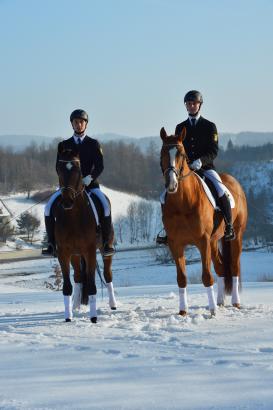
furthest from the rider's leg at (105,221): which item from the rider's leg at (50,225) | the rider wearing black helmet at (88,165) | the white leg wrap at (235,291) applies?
the white leg wrap at (235,291)

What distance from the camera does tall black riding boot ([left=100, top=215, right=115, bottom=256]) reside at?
9.27 meters

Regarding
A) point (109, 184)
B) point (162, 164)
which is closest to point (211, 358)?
point (162, 164)

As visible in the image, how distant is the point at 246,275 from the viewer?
41.6 meters

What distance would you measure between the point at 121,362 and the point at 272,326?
2607 millimetres

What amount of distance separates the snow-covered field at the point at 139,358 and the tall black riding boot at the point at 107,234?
993mm

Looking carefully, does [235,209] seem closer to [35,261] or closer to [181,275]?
[181,275]

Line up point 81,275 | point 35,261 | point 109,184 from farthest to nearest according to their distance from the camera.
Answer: point 109,184
point 35,261
point 81,275

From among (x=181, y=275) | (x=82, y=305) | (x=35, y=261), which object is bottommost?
(x=35, y=261)

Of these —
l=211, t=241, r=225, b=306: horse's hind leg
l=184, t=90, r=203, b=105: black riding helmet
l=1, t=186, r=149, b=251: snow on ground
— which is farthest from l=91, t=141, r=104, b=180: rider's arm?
l=1, t=186, r=149, b=251: snow on ground

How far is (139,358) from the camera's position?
6172 millimetres

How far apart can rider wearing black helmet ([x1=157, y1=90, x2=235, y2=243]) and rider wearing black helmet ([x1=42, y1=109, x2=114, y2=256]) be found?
2.86 feet

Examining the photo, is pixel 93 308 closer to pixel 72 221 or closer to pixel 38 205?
pixel 72 221

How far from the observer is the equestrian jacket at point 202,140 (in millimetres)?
9734

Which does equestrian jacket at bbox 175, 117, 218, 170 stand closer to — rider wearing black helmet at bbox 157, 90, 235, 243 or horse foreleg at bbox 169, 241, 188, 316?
rider wearing black helmet at bbox 157, 90, 235, 243
